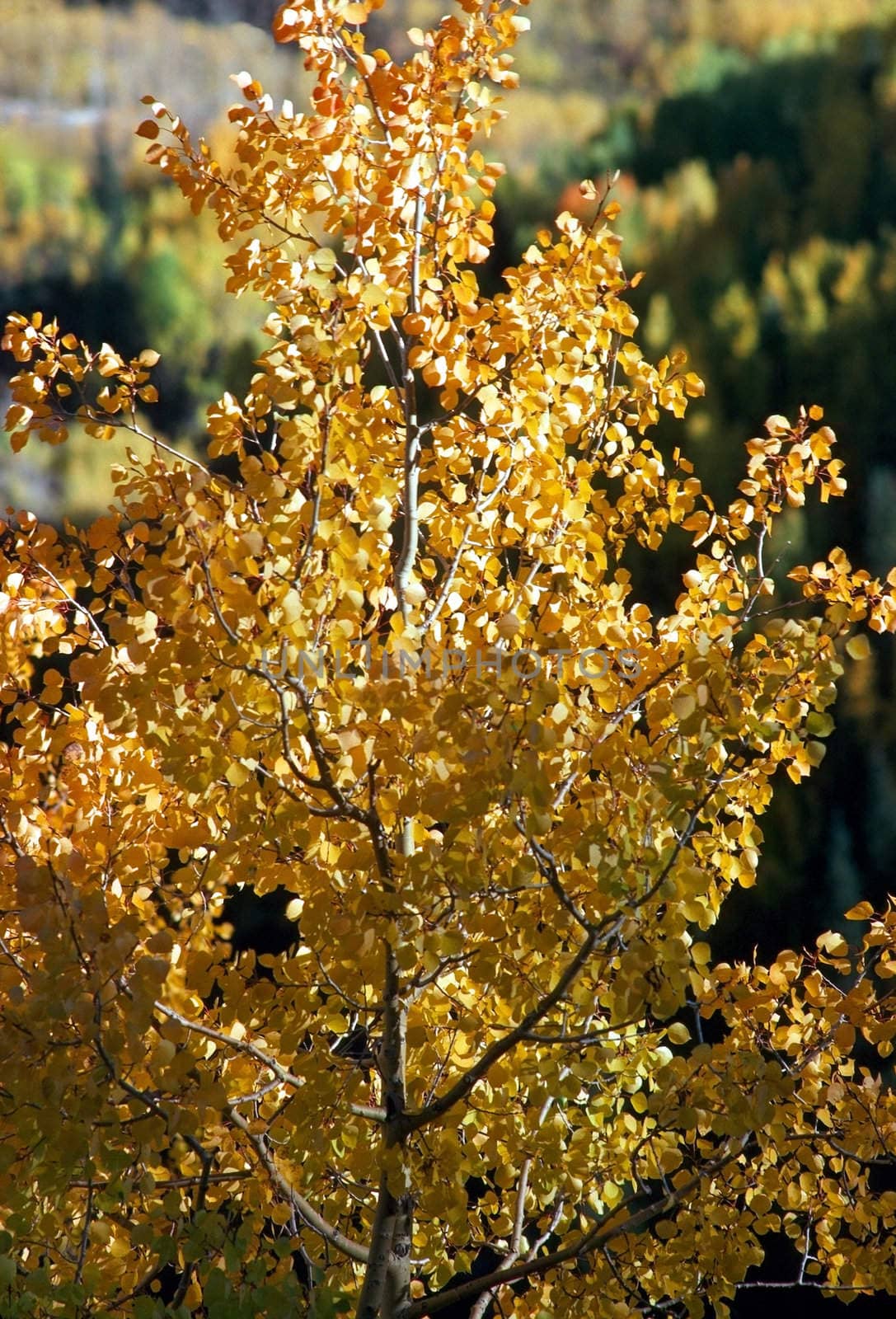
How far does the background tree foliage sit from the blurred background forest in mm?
2751

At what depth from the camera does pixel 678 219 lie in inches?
218

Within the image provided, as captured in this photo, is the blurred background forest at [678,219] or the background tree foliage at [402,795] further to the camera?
the blurred background forest at [678,219]

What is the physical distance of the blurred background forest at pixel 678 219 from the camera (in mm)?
4629

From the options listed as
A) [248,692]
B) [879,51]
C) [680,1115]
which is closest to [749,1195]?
[680,1115]

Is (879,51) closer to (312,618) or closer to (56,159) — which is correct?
(56,159)

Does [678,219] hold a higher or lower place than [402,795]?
higher

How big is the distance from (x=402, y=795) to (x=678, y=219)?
4.83 m

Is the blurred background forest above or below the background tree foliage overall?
above

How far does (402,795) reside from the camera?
1.38 metres

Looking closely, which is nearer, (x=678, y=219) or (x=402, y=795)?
(x=402, y=795)

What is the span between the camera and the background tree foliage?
1292mm

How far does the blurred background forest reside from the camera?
4.63 m

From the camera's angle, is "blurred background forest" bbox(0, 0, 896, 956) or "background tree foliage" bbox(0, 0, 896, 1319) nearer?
"background tree foliage" bbox(0, 0, 896, 1319)

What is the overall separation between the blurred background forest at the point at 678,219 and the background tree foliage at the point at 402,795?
2.75m
